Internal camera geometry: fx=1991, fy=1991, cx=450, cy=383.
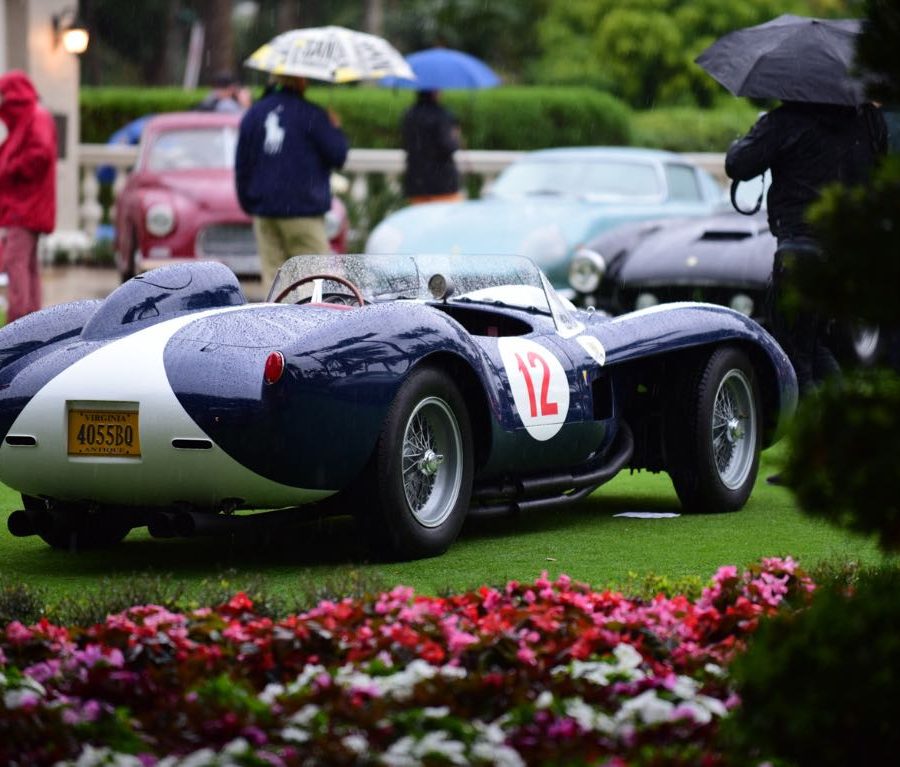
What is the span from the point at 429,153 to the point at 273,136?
5953 mm

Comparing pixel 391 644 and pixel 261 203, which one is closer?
pixel 391 644

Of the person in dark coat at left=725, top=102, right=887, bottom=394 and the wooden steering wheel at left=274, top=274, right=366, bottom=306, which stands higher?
the person in dark coat at left=725, top=102, right=887, bottom=394

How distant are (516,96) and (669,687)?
3261cm

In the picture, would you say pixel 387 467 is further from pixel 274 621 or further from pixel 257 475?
pixel 274 621

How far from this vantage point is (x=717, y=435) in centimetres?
873

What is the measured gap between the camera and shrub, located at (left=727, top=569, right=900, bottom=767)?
358 cm

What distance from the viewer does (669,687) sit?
4.44 m

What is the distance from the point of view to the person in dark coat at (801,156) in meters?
9.70

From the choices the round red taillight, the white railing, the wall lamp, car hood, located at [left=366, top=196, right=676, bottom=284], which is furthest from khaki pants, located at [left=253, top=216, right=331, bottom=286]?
the wall lamp

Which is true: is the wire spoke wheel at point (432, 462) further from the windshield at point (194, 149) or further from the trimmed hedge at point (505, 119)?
the trimmed hedge at point (505, 119)

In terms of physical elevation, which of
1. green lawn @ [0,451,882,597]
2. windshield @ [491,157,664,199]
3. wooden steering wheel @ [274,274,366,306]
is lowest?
green lawn @ [0,451,882,597]

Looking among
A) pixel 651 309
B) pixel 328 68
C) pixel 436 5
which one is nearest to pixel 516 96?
pixel 436 5

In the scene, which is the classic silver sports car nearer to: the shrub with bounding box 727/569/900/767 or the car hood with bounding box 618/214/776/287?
the car hood with bounding box 618/214/776/287

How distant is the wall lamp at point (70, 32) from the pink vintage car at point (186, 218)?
194 inches
